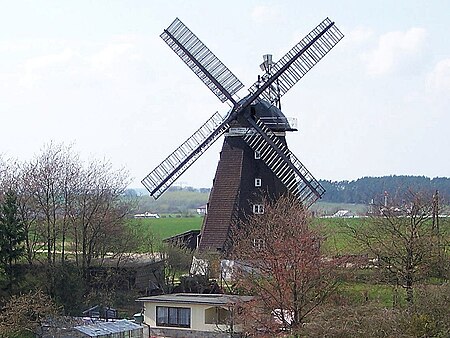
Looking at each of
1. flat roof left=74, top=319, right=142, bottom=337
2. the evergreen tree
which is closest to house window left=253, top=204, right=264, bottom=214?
the evergreen tree

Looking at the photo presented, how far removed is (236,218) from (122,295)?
5.92 meters

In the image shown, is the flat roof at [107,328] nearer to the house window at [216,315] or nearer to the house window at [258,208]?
the house window at [216,315]

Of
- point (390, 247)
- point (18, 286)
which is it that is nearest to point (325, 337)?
point (390, 247)

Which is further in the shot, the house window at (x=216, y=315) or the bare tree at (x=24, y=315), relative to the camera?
the house window at (x=216, y=315)

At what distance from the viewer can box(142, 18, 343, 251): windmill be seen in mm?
36375

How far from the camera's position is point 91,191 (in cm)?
3622

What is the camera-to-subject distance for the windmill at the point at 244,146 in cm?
3638

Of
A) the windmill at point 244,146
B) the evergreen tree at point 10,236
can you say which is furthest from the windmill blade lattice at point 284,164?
the evergreen tree at point 10,236

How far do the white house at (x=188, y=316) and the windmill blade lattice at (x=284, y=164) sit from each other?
8306 mm

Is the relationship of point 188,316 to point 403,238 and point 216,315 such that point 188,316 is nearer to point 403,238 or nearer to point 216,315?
point 216,315

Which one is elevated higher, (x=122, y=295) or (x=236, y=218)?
(x=236, y=218)

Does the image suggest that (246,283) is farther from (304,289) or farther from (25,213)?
(25,213)

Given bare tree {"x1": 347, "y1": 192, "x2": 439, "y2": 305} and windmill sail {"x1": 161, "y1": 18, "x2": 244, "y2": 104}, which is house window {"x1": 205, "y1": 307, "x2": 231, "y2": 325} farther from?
windmill sail {"x1": 161, "y1": 18, "x2": 244, "y2": 104}

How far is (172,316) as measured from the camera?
2945cm
